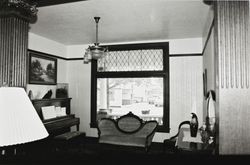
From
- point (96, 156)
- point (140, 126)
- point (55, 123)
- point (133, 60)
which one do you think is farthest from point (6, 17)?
point (133, 60)

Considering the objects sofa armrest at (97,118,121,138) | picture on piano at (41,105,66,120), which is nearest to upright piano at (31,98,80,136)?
picture on piano at (41,105,66,120)

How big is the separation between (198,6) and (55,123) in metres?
4.48

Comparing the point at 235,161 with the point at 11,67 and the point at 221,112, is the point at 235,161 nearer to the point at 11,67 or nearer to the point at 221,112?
the point at 221,112

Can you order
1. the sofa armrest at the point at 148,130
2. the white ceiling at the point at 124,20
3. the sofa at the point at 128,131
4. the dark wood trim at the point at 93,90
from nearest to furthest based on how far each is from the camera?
the white ceiling at the point at 124,20 < the sofa at the point at 128,131 < the sofa armrest at the point at 148,130 < the dark wood trim at the point at 93,90

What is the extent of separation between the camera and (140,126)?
529cm

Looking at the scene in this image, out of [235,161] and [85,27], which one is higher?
[85,27]

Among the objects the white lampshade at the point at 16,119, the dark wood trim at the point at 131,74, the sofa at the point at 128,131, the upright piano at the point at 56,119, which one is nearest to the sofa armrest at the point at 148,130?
the sofa at the point at 128,131

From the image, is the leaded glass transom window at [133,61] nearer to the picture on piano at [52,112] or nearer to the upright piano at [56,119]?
the upright piano at [56,119]

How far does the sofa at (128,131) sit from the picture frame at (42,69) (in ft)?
7.59

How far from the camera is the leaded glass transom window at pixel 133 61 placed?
6.73 m

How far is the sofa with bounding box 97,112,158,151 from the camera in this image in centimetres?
504

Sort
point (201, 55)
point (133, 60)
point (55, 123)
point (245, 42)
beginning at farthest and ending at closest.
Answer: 1. point (133, 60)
2. point (201, 55)
3. point (55, 123)
4. point (245, 42)

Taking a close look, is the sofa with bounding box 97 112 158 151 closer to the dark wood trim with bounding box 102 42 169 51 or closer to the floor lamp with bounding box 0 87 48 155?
the dark wood trim with bounding box 102 42 169 51

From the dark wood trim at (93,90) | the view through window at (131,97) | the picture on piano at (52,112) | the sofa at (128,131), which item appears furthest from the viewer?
the dark wood trim at (93,90)
